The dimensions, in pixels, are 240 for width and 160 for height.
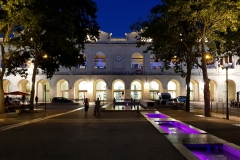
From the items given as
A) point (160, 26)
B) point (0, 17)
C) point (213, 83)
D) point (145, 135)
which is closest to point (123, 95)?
point (213, 83)

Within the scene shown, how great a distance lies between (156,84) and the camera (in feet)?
219

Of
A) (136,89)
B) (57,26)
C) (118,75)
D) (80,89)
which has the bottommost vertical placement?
(136,89)

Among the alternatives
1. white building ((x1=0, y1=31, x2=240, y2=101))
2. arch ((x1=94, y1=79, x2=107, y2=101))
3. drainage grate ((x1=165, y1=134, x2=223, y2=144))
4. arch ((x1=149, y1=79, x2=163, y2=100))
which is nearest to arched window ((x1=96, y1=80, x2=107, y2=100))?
arch ((x1=94, y1=79, x2=107, y2=101))

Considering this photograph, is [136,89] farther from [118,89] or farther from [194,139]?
[194,139]

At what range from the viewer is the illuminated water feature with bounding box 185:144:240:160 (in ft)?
31.5

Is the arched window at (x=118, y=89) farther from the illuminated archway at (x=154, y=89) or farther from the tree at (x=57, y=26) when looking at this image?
the tree at (x=57, y=26)

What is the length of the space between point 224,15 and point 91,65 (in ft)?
149

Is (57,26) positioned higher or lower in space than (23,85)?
higher

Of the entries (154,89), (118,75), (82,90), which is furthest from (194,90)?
(82,90)

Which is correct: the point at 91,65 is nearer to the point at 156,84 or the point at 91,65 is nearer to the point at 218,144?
the point at 156,84

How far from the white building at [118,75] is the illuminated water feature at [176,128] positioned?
4556cm

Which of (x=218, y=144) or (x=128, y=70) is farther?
(x=128, y=70)

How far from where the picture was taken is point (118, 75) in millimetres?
64562

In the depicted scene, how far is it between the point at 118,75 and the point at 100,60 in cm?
506
